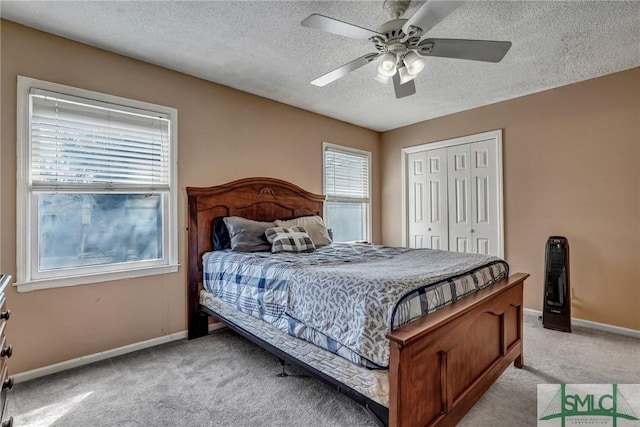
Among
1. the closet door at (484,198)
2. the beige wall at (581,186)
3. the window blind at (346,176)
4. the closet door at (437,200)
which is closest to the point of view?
the beige wall at (581,186)

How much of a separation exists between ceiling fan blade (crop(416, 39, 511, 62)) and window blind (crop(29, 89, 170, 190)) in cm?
240

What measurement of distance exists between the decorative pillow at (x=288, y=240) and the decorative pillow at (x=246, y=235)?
71 millimetres

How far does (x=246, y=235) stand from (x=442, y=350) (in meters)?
2.04

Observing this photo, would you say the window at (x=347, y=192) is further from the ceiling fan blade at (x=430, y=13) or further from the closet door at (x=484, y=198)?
the ceiling fan blade at (x=430, y=13)

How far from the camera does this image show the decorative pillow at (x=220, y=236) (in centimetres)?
316

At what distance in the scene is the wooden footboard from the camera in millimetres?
1379

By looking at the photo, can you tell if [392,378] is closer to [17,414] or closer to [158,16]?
[17,414]

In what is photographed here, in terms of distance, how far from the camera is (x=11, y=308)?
2264 millimetres

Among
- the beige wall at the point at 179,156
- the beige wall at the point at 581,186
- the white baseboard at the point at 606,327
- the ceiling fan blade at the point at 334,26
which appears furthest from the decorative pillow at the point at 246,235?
the white baseboard at the point at 606,327

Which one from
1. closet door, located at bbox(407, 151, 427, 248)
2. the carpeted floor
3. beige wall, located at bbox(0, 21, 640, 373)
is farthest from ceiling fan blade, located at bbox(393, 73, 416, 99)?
closet door, located at bbox(407, 151, 427, 248)

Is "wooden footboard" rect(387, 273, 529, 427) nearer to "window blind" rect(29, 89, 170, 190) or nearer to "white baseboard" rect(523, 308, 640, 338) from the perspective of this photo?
"white baseboard" rect(523, 308, 640, 338)

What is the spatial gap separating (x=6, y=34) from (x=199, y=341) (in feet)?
9.25

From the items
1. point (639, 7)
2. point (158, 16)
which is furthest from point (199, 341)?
point (639, 7)

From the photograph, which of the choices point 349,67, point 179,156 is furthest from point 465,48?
point 179,156
